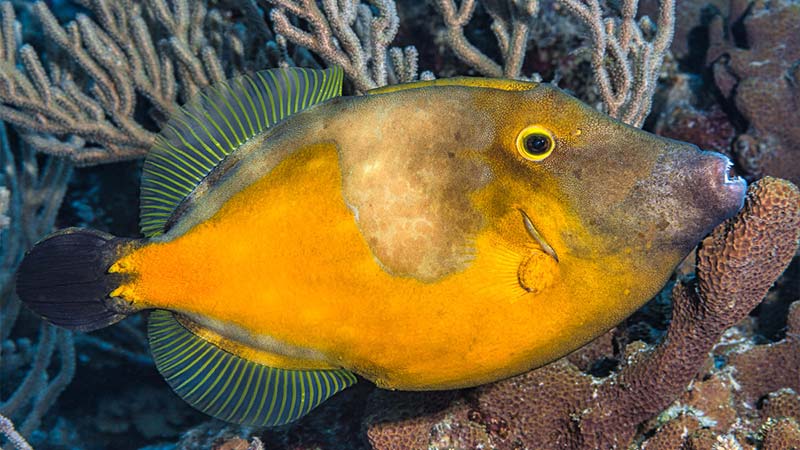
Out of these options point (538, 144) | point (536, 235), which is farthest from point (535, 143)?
point (536, 235)

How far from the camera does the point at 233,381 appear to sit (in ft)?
5.87

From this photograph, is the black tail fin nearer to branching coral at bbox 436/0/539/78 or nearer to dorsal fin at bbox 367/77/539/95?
dorsal fin at bbox 367/77/539/95

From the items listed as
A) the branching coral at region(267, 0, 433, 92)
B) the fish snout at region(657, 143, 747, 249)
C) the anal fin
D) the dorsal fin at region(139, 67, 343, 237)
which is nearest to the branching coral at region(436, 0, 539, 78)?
the branching coral at region(267, 0, 433, 92)

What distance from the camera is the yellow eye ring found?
58.3 inches

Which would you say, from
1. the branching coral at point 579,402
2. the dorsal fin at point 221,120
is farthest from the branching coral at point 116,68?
the branching coral at point 579,402

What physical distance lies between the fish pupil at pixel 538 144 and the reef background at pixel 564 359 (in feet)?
2.80

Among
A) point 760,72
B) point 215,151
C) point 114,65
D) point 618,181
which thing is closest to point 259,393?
point 215,151

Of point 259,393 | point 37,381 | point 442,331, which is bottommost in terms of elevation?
point 37,381

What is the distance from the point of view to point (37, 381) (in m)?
3.73

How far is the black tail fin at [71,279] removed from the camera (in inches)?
66.9

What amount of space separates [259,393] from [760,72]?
3623mm

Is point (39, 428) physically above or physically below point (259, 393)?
below

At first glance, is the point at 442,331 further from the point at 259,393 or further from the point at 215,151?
the point at 215,151

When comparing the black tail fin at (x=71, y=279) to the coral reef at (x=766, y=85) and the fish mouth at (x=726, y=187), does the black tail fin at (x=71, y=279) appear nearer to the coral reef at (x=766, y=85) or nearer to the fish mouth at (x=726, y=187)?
the fish mouth at (x=726, y=187)
